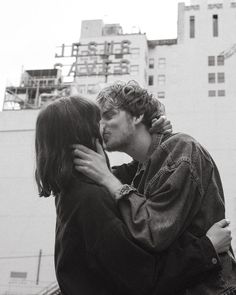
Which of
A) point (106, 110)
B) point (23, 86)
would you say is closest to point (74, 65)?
point (23, 86)

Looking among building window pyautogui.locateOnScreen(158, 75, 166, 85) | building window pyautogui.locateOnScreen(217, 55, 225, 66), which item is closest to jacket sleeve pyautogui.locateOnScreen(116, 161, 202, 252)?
building window pyautogui.locateOnScreen(217, 55, 225, 66)

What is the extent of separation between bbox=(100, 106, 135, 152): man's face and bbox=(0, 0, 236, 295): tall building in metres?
32.3

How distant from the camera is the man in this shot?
209cm

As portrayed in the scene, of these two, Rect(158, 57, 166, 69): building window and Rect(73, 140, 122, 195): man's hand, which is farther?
Rect(158, 57, 166, 69): building window

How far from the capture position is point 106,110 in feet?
8.66

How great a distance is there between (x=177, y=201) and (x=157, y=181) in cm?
20

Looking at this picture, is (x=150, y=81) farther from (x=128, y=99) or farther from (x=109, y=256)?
(x=109, y=256)

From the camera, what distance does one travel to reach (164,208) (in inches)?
83.3

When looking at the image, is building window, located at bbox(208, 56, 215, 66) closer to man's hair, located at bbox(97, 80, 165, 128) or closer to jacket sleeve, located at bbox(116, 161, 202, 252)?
man's hair, located at bbox(97, 80, 165, 128)

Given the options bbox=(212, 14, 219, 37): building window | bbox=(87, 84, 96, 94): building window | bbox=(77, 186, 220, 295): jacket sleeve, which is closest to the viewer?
bbox=(77, 186, 220, 295): jacket sleeve

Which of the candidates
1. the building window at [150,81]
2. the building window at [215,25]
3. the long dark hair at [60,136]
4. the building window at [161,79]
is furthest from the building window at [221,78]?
the long dark hair at [60,136]

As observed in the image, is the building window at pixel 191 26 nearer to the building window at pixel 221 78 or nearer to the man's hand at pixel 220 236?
the building window at pixel 221 78

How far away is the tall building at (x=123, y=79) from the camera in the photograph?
121 feet

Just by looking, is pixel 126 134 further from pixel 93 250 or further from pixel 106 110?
pixel 93 250
